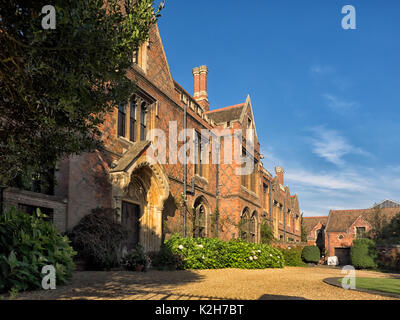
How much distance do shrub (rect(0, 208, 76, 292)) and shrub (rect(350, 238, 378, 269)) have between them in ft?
91.6

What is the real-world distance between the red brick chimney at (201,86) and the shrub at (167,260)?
1655 centimetres

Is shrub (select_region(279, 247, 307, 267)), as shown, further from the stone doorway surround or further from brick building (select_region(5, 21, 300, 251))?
the stone doorway surround

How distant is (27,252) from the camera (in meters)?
7.01

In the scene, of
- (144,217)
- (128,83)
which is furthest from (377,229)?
(128,83)

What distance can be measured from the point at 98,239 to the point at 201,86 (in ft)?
65.6

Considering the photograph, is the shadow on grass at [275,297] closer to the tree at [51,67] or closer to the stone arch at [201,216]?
the tree at [51,67]

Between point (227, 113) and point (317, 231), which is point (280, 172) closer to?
point (317, 231)

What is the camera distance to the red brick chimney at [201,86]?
93.4 ft

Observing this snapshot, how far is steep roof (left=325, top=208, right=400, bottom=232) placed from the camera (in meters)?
50.6

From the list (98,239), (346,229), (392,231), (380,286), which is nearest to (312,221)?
(346,229)

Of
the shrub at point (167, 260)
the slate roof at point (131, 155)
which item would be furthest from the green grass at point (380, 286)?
the slate roof at point (131, 155)

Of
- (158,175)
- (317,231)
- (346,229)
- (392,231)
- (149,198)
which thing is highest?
(158,175)

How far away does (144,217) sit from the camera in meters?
15.5
